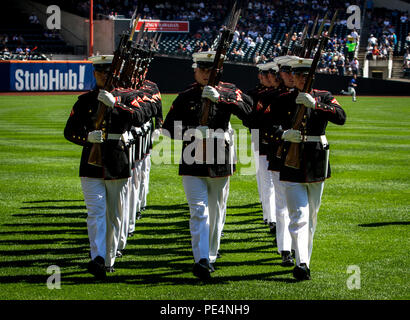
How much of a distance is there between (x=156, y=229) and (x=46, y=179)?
15.4 feet

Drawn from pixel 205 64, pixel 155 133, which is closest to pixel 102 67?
pixel 205 64

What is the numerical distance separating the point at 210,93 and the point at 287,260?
1.96 metres

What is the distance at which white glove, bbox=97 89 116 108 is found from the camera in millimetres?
6801

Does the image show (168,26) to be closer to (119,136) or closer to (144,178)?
(144,178)

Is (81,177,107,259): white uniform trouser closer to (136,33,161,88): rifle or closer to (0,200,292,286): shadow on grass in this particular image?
(0,200,292,286): shadow on grass

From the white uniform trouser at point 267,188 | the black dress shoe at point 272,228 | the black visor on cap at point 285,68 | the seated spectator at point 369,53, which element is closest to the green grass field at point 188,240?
the black dress shoe at point 272,228

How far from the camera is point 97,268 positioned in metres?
6.81

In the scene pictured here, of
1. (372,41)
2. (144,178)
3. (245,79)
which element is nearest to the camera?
(144,178)

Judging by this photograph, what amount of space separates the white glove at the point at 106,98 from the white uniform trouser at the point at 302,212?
1818mm

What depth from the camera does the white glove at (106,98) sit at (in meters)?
6.80

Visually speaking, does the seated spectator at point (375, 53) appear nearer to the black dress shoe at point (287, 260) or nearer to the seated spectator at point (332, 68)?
the seated spectator at point (332, 68)

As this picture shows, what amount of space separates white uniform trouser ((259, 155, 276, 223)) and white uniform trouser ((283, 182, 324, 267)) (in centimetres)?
195

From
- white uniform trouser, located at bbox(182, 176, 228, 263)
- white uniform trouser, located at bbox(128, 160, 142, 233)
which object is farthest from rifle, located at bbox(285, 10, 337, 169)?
white uniform trouser, located at bbox(128, 160, 142, 233)
